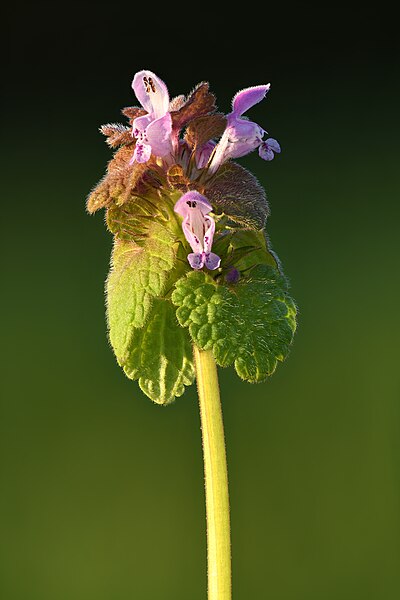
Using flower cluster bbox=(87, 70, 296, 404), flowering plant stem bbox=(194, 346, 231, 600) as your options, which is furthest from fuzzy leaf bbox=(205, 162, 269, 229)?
flowering plant stem bbox=(194, 346, 231, 600)

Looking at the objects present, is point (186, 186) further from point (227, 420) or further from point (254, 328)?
point (227, 420)

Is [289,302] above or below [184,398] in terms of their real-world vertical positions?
below

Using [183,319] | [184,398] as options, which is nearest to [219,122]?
[183,319]

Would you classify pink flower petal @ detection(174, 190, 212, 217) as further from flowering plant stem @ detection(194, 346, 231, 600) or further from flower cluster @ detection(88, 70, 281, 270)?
flowering plant stem @ detection(194, 346, 231, 600)

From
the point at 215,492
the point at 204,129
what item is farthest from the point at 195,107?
the point at 215,492

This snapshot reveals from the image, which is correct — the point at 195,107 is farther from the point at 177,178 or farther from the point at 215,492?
the point at 215,492
